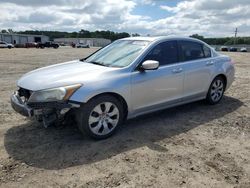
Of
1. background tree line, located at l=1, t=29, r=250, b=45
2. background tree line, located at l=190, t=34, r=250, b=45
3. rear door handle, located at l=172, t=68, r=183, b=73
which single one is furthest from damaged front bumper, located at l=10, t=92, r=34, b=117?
background tree line, located at l=190, t=34, r=250, b=45

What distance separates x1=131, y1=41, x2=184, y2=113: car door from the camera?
15.6ft

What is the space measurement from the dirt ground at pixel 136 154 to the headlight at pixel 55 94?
733mm

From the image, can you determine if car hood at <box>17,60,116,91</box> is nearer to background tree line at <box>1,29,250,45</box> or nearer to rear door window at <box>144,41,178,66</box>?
rear door window at <box>144,41,178,66</box>

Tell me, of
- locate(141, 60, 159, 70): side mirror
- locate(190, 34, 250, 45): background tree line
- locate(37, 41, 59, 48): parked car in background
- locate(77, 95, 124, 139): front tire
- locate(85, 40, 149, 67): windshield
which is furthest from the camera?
locate(190, 34, 250, 45): background tree line

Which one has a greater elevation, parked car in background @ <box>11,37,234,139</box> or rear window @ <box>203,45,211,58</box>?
rear window @ <box>203,45,211,58</box>

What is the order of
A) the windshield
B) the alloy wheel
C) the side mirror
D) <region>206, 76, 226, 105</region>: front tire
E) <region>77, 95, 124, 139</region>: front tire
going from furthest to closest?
1. <region>206, 76, 226, 105</region>: front tire
2. the windshield
3. the side mirror
4. the alloy wheel
5. <region>77, 95, 124, 139</region>: front tire

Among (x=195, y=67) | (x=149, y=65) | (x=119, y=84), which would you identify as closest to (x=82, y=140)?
(x=119, y=84)

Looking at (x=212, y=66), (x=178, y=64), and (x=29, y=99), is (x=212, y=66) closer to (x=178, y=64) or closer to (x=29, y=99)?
(x=178, y=64)

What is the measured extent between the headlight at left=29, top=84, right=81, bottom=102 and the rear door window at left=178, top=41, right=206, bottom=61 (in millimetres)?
2529

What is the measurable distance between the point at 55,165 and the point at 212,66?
4.17 m

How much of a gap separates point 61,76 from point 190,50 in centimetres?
289

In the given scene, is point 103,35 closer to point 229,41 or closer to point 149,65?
point 229,41

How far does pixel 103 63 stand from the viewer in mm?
5086

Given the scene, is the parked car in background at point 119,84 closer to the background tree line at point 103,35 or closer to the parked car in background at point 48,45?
the parked car in background at point 48,45
